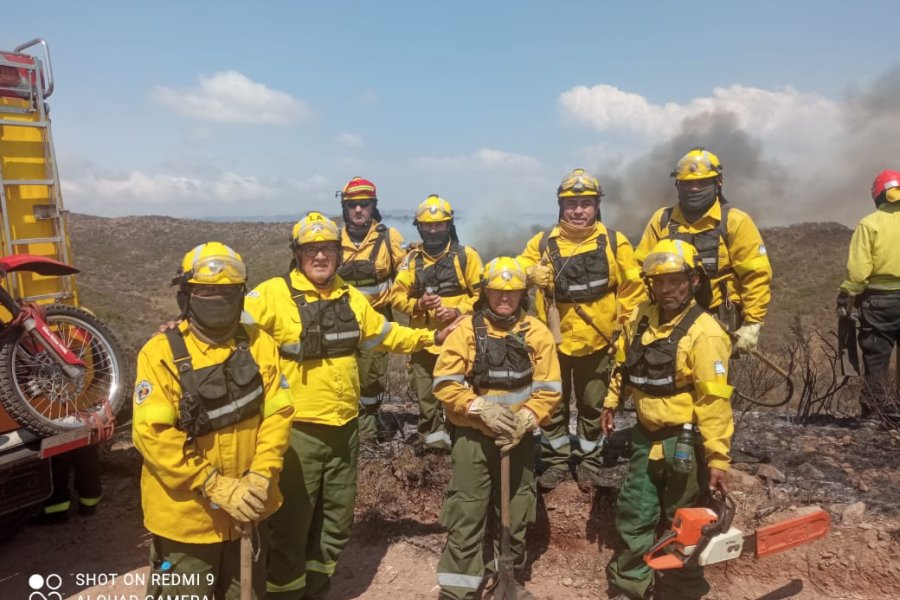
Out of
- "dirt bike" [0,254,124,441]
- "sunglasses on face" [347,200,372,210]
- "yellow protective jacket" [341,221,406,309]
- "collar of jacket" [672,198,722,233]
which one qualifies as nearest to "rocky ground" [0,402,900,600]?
"dirt bike" [0,254,124,441]

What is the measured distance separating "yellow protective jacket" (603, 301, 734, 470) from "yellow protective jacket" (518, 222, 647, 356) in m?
1.15

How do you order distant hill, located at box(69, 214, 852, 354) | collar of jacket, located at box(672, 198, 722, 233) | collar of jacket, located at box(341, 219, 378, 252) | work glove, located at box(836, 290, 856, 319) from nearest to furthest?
1. collar of jacket, located at box(672, 198, 722, 233)
2. work glove, located at box(836, 290, 856, 319)
3. collar of jacket, located at box(341, 219, 378, 252)
4. distant hill, located at box(69, 214, 852, 354)

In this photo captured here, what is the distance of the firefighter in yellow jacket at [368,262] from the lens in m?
6.40

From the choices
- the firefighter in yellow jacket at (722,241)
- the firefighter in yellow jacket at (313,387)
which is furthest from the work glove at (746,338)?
the firefighter in yellow jacket at (313,387)

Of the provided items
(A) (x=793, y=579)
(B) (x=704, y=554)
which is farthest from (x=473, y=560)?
(A) (x=793, y=579)

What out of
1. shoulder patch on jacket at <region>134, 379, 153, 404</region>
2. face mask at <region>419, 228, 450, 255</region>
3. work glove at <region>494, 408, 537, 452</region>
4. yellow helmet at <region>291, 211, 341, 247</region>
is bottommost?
work glove at <region>494, 408, 537, 452</region>

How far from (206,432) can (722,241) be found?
4216 mm

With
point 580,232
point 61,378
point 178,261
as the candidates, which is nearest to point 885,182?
point 580,232

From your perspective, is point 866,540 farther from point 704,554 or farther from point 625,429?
point 625,429

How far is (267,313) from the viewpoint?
3.99 metres

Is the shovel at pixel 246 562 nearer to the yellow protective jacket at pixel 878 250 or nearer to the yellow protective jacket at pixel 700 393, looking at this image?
the yellow protective jacket at pixel 700 393

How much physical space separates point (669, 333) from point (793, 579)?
7.96ft

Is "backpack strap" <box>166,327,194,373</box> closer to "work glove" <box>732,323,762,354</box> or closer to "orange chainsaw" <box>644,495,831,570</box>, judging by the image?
"orange chainsaw" <box>644,495,831,570</box>

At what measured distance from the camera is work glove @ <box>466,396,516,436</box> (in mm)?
4000
